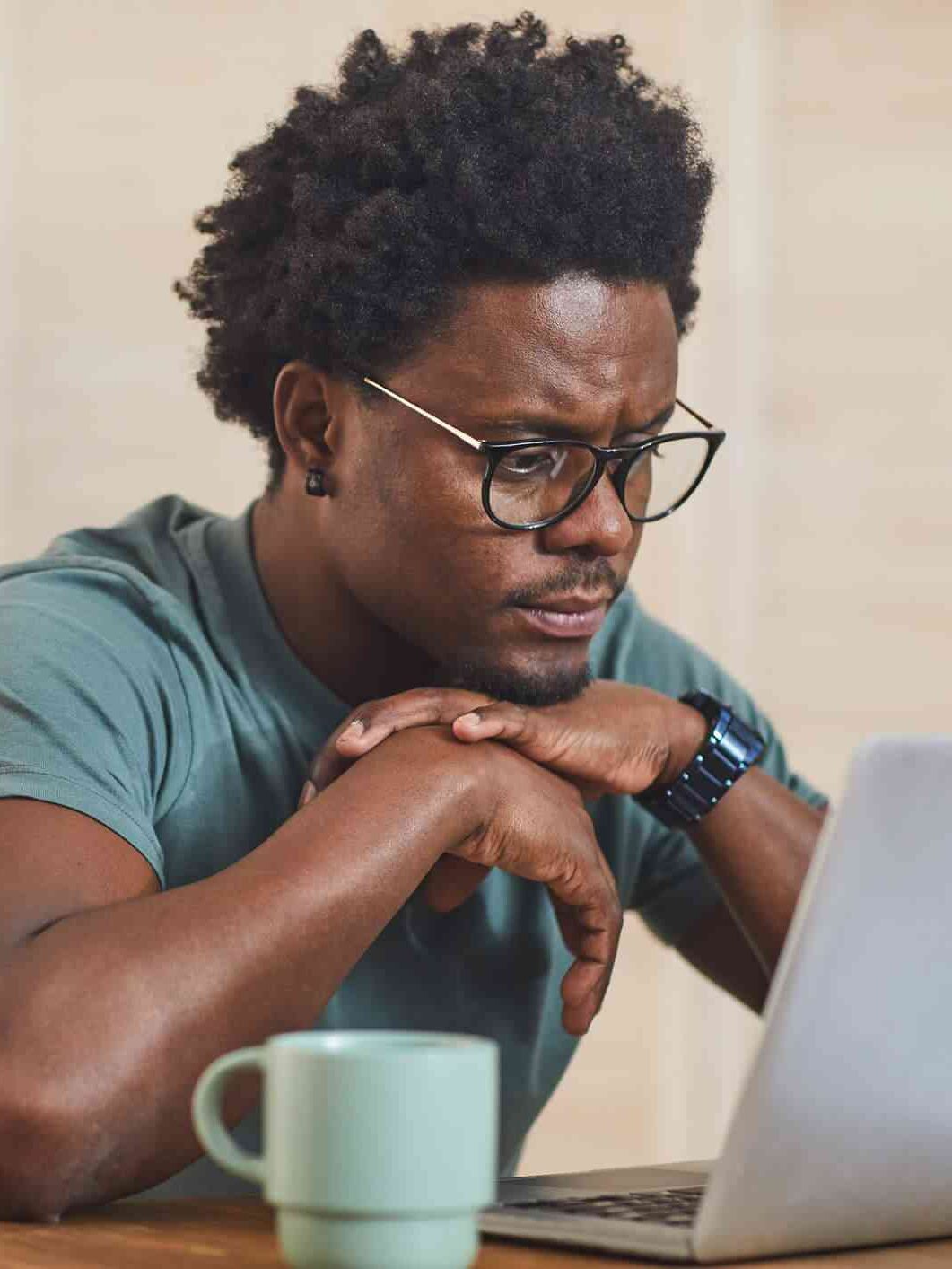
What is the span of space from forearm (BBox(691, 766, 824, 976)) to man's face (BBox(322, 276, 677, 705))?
20cm

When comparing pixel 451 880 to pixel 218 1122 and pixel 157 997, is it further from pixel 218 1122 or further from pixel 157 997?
pixel 218 1122

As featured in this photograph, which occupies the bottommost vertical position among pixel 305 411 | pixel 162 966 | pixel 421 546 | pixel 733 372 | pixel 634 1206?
pixel 634 1206

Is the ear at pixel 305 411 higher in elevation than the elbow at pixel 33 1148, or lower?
higher

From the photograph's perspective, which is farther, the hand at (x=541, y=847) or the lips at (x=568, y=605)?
the lips at (x=568, y=605)

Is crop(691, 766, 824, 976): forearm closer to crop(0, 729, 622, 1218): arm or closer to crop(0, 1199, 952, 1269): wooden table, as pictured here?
crop(0, 729, 622, 1218): arm

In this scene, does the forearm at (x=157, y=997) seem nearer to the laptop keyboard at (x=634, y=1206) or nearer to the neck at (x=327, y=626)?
the laptop keyboard at (x=634, y=1206)

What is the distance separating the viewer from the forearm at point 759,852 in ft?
4.94

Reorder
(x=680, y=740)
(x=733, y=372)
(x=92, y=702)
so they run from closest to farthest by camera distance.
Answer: (x=92, y=702) → (x=680, y=740) → (x=733, y=372)

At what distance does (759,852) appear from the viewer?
151 cm

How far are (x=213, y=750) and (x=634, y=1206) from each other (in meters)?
0.59

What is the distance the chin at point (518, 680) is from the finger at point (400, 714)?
0.23 ft

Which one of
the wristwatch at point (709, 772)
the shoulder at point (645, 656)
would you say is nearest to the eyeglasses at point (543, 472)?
the wristwatch at point (709, 772)

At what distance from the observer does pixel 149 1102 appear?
0.95 meters

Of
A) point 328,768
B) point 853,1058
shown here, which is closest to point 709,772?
point 328,768
